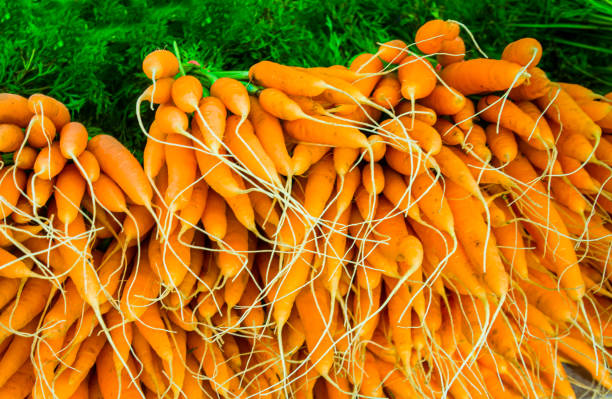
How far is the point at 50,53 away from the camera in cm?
122

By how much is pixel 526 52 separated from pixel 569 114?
178mm

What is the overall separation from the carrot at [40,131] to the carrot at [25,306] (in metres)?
0.29

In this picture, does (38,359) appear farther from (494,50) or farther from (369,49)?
(494,50)

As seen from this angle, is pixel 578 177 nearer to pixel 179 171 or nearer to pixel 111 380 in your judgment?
pixel 179 171

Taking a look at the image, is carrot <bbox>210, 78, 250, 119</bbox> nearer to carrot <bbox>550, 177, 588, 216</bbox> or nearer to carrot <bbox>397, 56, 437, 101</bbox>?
carrot <bbox>397, 56, 437, 101</bbox>

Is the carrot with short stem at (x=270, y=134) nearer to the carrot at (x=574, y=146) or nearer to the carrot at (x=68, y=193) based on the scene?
the carrot at (x=68, y=193)

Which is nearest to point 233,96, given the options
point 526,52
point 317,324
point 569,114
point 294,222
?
point 294,222

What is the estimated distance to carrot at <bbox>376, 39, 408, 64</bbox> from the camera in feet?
3.46

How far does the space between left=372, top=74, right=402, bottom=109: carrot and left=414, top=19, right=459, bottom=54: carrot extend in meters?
0.10

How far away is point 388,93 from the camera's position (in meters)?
1.03

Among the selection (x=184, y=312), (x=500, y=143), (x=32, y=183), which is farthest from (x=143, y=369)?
(x=500, y=143)

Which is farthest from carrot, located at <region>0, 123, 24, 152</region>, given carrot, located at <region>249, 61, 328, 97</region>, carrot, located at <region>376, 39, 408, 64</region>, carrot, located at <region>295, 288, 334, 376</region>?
carrot, located at <region>376, 39, 408, 64</region>

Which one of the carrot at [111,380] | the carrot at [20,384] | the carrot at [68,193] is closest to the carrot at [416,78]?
the carrot at [68,193]

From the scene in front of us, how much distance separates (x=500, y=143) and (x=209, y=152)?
655 millimetres
